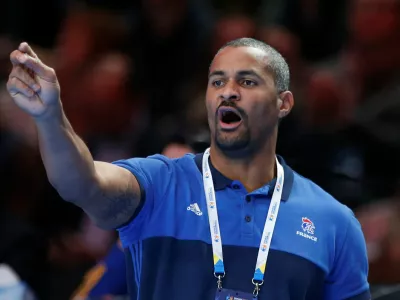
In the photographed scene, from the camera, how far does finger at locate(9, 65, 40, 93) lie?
2.32m

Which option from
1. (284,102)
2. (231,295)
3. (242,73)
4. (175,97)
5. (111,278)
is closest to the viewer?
(231,295)

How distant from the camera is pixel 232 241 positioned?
112 inches

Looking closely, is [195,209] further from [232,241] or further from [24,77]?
[24,77]

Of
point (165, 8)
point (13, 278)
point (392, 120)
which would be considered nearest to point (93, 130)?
point (165, 8)

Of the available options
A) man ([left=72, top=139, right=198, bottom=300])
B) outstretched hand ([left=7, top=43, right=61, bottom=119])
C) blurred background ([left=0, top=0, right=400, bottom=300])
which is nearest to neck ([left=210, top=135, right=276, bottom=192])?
man ([left=72, top=139, right=198, bottom=300])

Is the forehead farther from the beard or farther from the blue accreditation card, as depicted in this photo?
the blue accreditation card

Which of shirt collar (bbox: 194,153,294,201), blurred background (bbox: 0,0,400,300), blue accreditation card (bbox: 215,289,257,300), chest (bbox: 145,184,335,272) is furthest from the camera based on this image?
blurred background (bbox: 0,0,400,300)

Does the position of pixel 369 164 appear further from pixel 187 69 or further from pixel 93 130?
pixel 93 130

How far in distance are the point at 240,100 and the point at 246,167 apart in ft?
0.85

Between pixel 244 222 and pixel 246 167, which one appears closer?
pixel 244 222

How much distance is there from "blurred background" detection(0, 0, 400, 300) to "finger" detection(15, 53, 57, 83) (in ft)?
5.73

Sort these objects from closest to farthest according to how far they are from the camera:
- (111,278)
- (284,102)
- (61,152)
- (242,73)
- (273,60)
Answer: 1. (61,152)
2. (242,73)
3. (273,60)
4. (284,102)
5. (111,278)

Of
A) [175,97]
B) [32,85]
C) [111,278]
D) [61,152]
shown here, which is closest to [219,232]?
[61,152]

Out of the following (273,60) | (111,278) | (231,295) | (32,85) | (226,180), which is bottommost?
(231,295)
